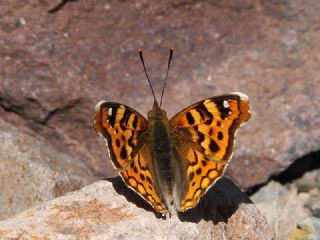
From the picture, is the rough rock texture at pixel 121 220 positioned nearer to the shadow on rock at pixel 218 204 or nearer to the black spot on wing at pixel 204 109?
the shadow on rock at pixel 218 204

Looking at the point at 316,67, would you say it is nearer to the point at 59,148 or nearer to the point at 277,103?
the point at 277,103

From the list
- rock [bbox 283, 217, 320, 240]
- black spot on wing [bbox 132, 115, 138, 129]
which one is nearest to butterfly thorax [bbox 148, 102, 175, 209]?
black spot on wing [bbox 132, 115, 138, 129]

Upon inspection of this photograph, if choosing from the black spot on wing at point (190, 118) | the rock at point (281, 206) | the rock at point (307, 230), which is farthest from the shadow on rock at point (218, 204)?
the rock at point (281, 206)

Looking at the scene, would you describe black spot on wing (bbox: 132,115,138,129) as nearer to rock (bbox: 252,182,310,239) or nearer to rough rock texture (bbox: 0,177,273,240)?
rough rock texture (bbox: 0,177,273,240)

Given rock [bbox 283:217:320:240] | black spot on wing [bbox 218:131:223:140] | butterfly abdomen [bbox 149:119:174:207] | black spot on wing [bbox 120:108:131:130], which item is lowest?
rock [bbox 283:217:320:240]

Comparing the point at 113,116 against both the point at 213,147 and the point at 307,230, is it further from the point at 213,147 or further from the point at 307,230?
the point at 307,230

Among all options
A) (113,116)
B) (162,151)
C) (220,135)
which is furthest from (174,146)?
(113,116)

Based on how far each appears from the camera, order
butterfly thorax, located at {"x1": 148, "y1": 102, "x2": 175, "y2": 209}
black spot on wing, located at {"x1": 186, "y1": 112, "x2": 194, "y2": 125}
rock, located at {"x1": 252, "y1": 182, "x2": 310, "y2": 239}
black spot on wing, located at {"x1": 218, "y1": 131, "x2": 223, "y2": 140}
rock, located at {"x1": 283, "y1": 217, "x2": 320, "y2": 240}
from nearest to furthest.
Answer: butterfly thorax, located at {"x1": 148, "y1": 102, "x2": 175, "y2": 209}
black spot on wing, located at {"x1": 218, "y1": 131, "x2": 223, "y2": 140}
black spot on wing, located at {"x1": 186, "y1": 112, "x2": 194, "y2": 125}
rock, located at {"x1": 283, "y1": 217, "x2": 320, "y2": 240}
rock, located at {"x1": 252, "y1": 182, "x2": 310, "y2": 239}
